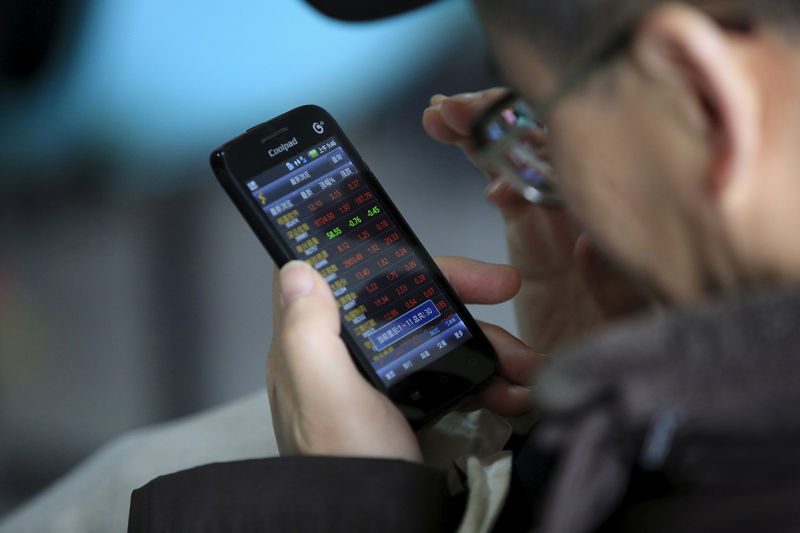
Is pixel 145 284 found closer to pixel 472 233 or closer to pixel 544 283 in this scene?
pixel 472 233

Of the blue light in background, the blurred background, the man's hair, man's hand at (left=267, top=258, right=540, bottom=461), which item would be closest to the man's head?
the man's hair

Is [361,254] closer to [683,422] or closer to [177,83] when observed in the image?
[683,422]

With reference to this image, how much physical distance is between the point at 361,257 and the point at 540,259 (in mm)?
188

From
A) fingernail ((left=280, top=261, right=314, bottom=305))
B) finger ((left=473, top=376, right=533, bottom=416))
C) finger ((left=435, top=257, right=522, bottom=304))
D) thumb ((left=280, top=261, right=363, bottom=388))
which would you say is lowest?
finger ((left=473, top=376, right=533, bottom=416))

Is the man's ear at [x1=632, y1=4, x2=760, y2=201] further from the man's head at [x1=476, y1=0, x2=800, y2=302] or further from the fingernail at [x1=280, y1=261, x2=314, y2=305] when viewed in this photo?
the fingernail at [x1=280, y1=261, x2=314, y2=305]

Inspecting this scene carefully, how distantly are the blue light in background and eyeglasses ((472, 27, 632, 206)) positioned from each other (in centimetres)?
90

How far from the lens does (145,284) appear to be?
1428 mm

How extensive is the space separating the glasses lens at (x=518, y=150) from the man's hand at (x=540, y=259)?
Answer: 0.05 meters

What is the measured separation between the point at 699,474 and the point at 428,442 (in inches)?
11.0

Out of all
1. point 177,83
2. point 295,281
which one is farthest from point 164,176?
point 295,281

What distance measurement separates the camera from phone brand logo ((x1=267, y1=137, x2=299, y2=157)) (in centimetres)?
66

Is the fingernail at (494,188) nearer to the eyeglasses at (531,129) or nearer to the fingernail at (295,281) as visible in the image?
the eyeglasses at (531,129)

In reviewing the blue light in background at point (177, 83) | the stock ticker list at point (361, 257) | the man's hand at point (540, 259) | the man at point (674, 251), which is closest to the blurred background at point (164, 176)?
the blue light in background at point (177, 83)

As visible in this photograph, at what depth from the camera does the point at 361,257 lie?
655mm
